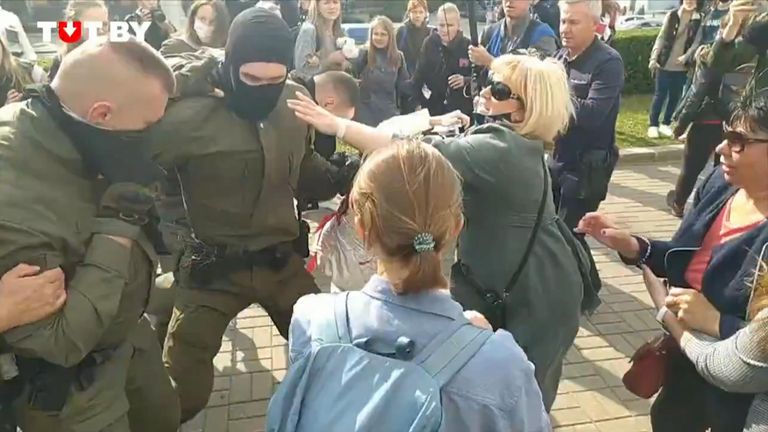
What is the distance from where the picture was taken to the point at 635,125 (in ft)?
30.4

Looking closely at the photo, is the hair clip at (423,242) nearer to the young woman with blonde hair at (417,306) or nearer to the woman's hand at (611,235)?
the young woman with blonde hair at (417,306)

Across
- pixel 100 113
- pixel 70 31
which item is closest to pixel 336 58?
pixel 70 31

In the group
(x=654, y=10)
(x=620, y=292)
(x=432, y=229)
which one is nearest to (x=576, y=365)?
(x=620, y=292)

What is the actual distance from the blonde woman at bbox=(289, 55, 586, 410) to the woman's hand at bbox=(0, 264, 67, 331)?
108cm

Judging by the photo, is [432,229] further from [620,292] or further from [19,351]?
[620,292]

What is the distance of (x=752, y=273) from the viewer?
200 cm

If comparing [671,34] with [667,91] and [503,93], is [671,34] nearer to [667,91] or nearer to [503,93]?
[667,91]

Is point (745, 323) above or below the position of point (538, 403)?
below

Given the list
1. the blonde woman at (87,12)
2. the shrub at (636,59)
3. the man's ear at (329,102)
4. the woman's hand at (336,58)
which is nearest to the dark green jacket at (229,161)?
the man's ear at (329,102)

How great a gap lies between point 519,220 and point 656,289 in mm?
528

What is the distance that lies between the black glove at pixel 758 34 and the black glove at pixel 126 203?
4.39 m

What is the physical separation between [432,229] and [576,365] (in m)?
2.67

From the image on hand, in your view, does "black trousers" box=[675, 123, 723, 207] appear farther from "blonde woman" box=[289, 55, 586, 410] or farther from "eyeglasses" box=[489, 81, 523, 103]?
"eyeglasses" box=[489, 81, 523, 103]

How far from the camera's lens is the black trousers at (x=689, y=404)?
86.6 inches
